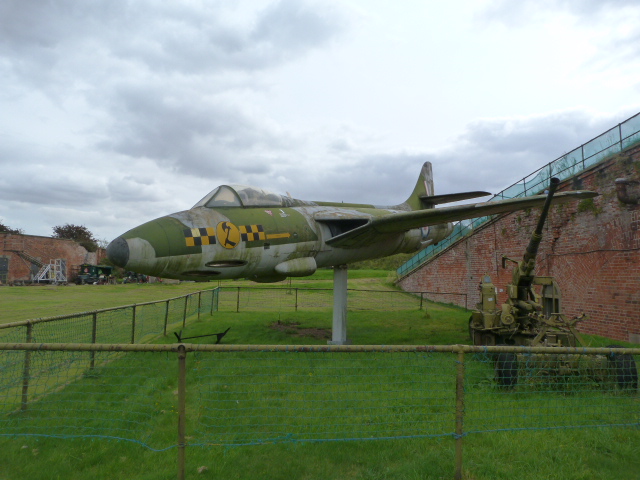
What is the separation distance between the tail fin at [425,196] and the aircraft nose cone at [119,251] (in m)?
7.95

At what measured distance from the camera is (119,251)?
5992mm

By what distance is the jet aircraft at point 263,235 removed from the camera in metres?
6.30

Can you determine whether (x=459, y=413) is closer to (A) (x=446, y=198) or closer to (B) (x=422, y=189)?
(A) (x=446, y=198)

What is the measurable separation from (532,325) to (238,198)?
5.95 metres

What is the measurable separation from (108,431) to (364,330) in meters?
8.43

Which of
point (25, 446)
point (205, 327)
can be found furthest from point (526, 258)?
point (205, 327)

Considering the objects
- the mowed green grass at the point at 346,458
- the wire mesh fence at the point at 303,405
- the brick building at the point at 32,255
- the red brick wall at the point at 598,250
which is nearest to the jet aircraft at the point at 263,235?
the wire mesh fence at the point at 303,405

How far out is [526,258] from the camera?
7.25 m

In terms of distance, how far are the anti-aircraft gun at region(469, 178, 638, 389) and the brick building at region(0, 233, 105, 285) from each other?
43.7 metres

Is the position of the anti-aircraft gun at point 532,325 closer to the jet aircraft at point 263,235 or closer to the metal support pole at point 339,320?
the jet aircraft at point 263,235

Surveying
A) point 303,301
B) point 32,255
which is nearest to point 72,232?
point 32,255

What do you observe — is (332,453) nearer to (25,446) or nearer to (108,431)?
(108,431)

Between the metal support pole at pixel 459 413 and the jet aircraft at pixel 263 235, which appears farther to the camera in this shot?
the jet aircraft at pixel 263 235

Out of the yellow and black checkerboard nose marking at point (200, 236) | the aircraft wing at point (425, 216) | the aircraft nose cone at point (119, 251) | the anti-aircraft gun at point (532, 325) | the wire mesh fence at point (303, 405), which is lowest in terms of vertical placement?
the wire mesh fence at point (303, 405)
